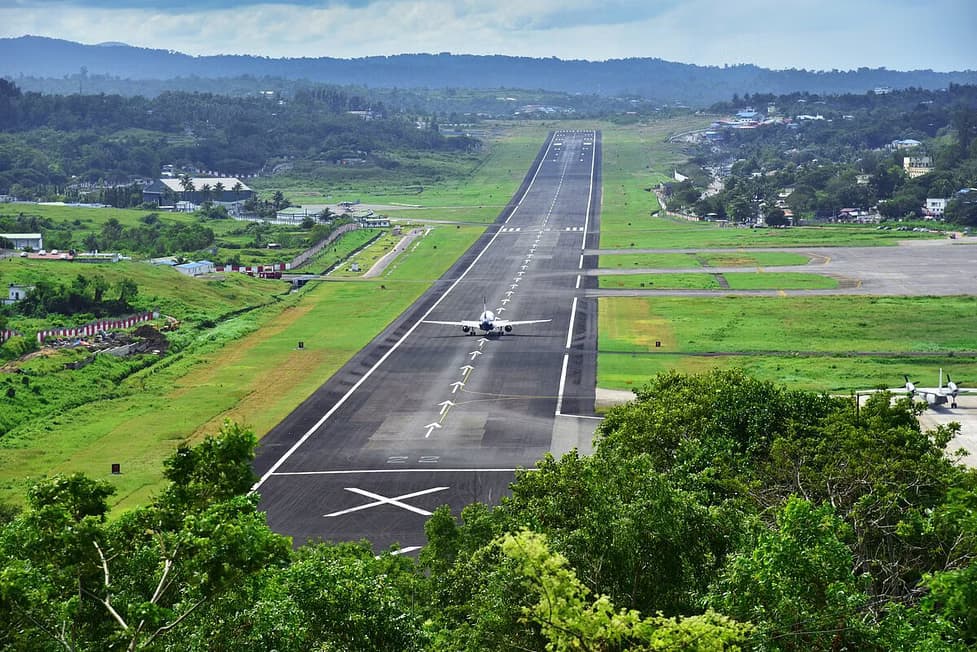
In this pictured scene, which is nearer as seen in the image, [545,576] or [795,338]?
[545,576]

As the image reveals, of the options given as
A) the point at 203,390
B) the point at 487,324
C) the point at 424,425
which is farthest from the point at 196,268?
the point at 424,425

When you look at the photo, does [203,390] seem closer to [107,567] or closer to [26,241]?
[107,567]

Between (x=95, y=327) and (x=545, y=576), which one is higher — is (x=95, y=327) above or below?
below

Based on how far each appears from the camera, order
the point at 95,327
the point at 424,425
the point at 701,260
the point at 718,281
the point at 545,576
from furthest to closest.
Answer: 1. the point at 701,260
2. the point at 718,281
3. the point at 95,327
4. the point at 424,425
5. the point at 545,576

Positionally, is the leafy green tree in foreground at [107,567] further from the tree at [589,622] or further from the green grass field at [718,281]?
the green grass field at [718,281]

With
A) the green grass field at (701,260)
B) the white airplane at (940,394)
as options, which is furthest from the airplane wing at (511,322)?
the white airplane at (940,394)

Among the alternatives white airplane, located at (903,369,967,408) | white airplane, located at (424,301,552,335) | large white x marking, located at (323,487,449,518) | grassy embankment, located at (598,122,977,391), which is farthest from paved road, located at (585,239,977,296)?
large white x marking, located at (323,487,449,518)

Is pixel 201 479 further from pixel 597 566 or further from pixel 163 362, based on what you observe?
pixel 163 362

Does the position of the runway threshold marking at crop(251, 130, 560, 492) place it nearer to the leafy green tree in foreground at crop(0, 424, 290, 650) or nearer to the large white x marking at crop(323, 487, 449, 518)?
the large white x marking at crop(323, 487, 449, 518)
